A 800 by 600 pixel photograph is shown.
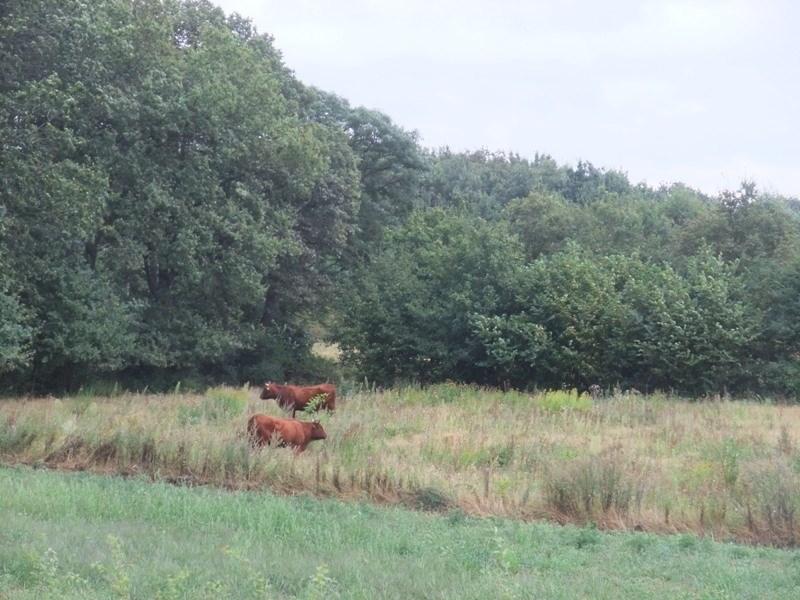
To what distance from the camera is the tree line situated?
26.4 metres

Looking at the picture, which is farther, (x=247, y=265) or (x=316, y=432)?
(x=247, y=265)

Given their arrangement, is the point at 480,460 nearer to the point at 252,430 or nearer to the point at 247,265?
the point at 252,430

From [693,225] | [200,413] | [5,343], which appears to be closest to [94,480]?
[200,413]

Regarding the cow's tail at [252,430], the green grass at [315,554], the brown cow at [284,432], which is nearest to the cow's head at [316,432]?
the brown cow at [284,432]

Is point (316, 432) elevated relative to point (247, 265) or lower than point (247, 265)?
lower

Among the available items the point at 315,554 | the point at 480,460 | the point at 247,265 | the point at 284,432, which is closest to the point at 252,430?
the point at 284,432

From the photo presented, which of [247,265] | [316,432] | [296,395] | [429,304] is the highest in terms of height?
[247,265]

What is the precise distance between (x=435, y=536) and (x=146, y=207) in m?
24.8

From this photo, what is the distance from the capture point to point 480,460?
16.8m

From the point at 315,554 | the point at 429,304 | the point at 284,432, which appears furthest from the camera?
the point at 429,304

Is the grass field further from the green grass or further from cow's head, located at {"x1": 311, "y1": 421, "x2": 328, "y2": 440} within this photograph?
the green grass

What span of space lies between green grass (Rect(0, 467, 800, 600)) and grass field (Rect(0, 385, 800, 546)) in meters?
1.18

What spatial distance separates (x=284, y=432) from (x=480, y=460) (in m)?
3.36

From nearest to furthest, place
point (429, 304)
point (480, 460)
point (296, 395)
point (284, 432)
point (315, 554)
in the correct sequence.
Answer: point (315, 554)
point (284, 432)
point (480, 460)
point (296, 395)
point (429, 304)
